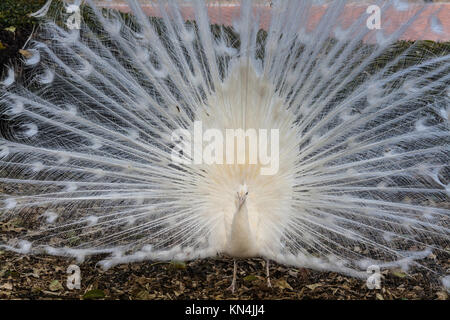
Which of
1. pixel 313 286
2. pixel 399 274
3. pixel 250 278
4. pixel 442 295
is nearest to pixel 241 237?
pixel 250 278

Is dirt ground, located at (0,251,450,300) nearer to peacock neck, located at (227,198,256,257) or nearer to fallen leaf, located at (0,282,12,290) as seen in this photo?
fallen leaf, located at (0,282,12,290)

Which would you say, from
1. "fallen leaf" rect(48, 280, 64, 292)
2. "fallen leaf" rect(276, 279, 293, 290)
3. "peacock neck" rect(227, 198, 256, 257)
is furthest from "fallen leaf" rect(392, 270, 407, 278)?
"fallen leaf" rect(48, 280, 64, 292)

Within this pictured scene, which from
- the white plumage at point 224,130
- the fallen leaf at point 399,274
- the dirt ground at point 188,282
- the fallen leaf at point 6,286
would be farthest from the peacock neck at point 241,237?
the fallen leaf at point 6,286

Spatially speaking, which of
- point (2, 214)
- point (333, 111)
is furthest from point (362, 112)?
point (2, 214)

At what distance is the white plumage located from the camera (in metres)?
2.92

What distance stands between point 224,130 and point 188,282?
1006 mm

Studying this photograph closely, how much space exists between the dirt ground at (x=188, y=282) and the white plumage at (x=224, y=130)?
0.51 feet

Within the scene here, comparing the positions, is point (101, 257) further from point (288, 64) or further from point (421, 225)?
point (421, 225)

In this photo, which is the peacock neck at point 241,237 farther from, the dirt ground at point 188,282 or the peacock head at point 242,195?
the dirt ground at point 188,282

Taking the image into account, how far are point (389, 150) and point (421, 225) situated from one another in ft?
1.58

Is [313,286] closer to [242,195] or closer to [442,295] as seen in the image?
[442,295]

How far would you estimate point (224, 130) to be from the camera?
2930 mm

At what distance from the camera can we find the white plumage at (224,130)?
9.57ft

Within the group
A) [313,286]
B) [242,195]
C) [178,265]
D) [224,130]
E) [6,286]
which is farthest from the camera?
[178,265]
